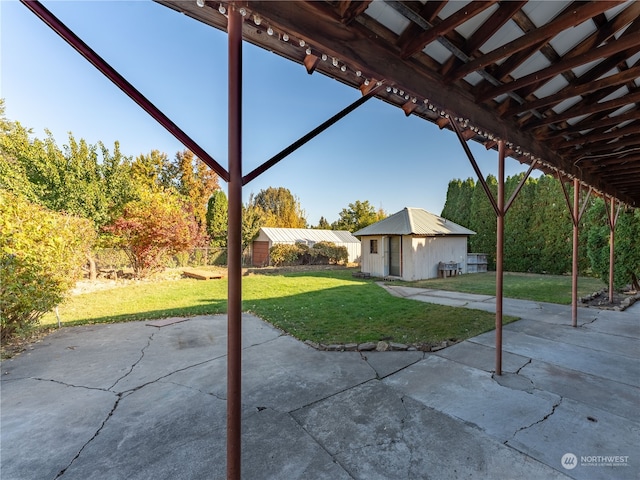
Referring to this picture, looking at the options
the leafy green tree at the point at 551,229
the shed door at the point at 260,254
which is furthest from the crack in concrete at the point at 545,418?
the shed door at the point at 260,254

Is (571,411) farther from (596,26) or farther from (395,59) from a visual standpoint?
(395,59)

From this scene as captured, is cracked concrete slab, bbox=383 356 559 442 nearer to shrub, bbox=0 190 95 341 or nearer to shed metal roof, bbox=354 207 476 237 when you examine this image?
shrub, bbox=0 190 95 341

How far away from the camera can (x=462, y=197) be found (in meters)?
17.5

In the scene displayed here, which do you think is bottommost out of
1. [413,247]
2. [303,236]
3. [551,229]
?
[413,247]

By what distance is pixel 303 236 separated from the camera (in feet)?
62.3

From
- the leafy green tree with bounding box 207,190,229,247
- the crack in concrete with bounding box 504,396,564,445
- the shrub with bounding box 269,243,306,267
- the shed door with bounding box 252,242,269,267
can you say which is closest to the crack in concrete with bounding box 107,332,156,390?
the crack in concrete with bounding box 504,396,564,445

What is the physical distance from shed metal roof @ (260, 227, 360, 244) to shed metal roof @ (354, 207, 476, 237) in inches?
235

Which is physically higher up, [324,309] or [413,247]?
[413,247]

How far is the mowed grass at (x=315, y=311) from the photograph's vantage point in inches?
186

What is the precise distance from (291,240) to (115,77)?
1675cm

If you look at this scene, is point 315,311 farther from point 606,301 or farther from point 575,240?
point 606,301

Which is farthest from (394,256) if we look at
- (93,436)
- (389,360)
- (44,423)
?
(44,423)

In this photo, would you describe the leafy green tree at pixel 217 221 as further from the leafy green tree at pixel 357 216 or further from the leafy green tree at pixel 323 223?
the leafy green tree at pixel 323 223

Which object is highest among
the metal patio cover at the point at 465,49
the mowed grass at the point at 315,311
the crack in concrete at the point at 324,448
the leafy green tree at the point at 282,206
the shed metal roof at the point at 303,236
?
the leafy green tree at the point at 282,206
